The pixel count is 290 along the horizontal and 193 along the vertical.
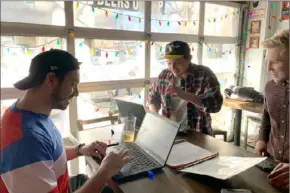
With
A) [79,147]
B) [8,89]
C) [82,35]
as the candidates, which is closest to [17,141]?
[79,147]

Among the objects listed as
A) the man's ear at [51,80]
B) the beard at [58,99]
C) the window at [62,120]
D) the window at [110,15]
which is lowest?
the window at [62,120]

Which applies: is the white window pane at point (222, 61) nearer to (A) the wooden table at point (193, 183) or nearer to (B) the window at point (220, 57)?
(B) the window at point (220, 57)

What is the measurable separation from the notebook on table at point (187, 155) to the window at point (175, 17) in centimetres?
180

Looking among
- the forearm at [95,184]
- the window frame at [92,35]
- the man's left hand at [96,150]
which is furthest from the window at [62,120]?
the forearm at [95,184]

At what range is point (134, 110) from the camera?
1.66m

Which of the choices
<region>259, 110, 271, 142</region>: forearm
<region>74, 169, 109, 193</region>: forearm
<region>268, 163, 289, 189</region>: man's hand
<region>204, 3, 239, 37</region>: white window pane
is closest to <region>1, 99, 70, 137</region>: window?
<region>74, 169, 109, 193</region>: forearm

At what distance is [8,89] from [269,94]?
6.70 feet

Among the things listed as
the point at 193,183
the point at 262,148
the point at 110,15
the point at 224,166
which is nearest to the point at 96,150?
the point at 193,183

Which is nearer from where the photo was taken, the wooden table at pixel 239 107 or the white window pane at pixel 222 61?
the wooden table at pixel 239 107

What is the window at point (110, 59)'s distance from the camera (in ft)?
7.93

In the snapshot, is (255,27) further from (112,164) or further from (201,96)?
(112,164)

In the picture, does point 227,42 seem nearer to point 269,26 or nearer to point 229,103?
point 269,26

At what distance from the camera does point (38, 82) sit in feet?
3.25

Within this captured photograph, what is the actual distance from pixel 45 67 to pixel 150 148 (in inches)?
25.9
